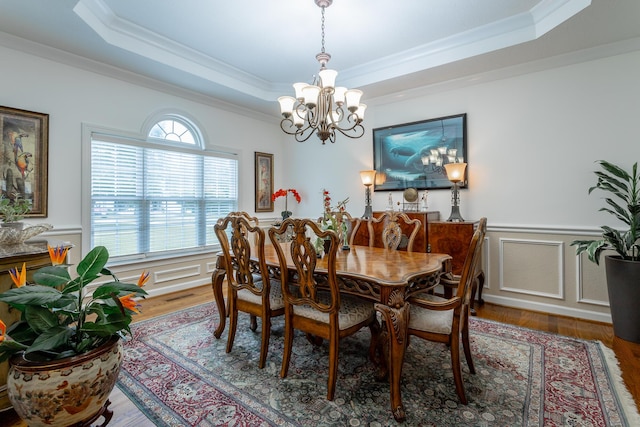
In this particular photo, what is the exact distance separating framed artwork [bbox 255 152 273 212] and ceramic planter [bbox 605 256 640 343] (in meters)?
4.38

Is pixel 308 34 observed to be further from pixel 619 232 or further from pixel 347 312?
pixel 619 232

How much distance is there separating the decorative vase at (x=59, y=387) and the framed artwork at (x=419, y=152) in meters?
3.86

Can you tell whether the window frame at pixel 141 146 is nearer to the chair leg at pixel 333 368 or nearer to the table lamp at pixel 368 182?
the table lamp at pixel 368 182

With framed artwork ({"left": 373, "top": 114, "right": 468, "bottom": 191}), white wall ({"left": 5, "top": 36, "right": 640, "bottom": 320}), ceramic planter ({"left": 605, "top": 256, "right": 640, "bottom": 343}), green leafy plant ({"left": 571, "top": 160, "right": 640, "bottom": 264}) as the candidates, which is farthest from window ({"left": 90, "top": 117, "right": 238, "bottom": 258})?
ceramic planter ({"left": 605, "top": 256, "right": 640, "bottom": 343})

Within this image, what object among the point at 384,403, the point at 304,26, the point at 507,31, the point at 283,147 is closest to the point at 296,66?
the point at 304,26

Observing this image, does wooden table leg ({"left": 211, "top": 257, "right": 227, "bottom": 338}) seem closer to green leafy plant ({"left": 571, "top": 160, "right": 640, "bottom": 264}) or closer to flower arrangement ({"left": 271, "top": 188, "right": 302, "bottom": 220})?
→ flower arrangement ({"left": 271, "top": 188, "right": 302, "bottom": 220})

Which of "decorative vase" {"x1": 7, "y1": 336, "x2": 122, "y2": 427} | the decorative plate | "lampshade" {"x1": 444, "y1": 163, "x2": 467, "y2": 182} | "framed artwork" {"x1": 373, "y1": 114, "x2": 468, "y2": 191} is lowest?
"decorative vase" {"x1": 7, "y1": 336, "x2": 122, "y2": 427}

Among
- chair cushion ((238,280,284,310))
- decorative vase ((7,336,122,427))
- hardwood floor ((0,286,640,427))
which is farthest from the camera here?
chair cushion ((238,280,284,310))

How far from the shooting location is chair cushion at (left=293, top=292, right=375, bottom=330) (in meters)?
1.93

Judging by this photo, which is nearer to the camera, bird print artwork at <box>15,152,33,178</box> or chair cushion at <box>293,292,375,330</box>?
chair cushion at <box>293,292,375,330</box>

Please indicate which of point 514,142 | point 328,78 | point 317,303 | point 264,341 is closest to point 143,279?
point 317,303

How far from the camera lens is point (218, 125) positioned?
15.2 feet

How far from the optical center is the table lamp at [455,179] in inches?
138

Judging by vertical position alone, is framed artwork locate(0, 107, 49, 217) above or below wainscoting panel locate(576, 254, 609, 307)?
above
